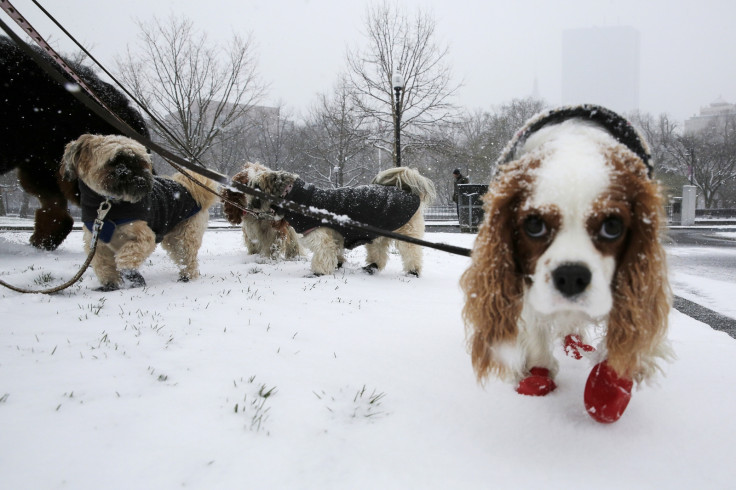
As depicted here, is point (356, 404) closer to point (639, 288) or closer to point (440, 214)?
point (639, 288)

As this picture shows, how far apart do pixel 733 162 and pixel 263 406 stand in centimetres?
4556

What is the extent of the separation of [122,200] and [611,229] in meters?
4.25

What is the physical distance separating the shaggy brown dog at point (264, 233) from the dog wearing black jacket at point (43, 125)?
189 centimetres

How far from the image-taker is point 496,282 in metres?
1.84

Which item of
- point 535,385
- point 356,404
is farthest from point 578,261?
point 356,404

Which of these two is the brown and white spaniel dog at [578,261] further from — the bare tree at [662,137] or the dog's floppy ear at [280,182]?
the bare tree at [662,137]

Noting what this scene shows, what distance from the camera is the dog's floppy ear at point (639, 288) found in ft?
5.41

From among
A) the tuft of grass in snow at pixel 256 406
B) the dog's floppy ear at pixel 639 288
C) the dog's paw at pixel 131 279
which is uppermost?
the dog's floppy ear at pixel 639 288

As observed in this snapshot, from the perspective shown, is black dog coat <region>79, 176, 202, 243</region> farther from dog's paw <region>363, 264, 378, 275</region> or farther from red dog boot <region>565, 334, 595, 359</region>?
red dog boot <region>565, 334, 595, 359</region>

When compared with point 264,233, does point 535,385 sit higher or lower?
lower

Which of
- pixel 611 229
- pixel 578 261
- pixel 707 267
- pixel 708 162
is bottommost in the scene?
pixel 707 267

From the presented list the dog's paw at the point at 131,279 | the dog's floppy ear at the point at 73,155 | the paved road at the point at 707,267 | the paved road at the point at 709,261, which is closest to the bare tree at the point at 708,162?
the paved road at the point at 709,261

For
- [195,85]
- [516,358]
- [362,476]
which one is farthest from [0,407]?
[195,85]

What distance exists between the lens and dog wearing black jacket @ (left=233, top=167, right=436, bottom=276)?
5258mm
